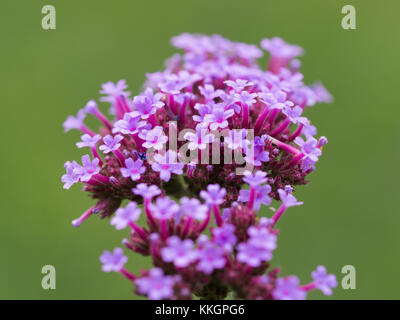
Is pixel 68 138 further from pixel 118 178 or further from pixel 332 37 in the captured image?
pixel 332 37

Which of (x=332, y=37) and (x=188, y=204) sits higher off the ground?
(x=332, y=37)

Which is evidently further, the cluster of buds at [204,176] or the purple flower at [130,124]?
the purple flower at [130,124]

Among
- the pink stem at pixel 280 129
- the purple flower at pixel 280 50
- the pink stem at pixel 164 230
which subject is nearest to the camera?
A: the pink stem at pixel 164 230

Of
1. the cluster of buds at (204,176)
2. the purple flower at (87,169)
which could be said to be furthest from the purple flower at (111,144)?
the purple flower at (87,169)

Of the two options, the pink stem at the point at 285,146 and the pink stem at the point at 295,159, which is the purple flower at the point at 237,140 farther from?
the pink stem at the point at 295,159

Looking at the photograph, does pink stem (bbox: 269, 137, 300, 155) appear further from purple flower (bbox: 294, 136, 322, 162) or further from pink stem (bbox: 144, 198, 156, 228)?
pink stem (bbox: 144, 198, 156, 228)
